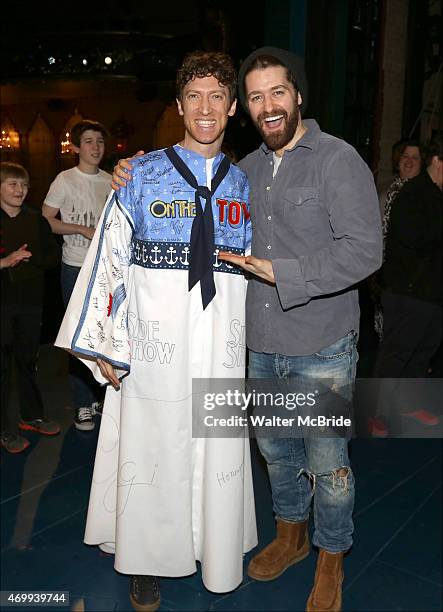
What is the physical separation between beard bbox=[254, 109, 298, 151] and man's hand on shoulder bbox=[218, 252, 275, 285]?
1.24 ft

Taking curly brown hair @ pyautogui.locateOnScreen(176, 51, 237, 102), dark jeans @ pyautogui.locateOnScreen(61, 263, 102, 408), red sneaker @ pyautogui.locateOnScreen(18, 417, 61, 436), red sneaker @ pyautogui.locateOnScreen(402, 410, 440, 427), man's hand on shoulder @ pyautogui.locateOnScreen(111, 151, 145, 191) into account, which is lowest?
red sneaker @ pyautogui.locateOnScreen(402, 410, 440, 427)

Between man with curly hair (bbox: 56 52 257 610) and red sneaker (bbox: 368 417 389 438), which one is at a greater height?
man with curly hair (bbox: 56 52 257 610)

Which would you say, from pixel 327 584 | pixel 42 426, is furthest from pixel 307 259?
pixel 42 426

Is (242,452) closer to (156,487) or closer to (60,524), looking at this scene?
(156,487)

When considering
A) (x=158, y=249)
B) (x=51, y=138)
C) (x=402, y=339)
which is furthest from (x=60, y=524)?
(x=51, y=138)

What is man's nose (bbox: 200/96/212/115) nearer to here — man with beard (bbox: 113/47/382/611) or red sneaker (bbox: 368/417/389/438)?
man with beard (bbox: 113/47/382/611)

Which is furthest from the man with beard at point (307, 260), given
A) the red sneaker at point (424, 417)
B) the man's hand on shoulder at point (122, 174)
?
the red sneaker at point (424, 417)

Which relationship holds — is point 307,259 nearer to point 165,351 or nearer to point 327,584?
point 165,351

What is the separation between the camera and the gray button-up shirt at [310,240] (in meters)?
1.85

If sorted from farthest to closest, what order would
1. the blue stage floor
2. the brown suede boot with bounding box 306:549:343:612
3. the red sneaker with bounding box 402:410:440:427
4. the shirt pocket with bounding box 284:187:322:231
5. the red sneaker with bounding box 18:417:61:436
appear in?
the red sneaker with bounding box 402:410:440:427 → the red sneaker with bounding box 18:417:61:436 → the blue stage floor → the brown suede boot with bounding box 306:549:343:612 → the shirt pocket with bounding box 284:187:322:231

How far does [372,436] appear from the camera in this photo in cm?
353

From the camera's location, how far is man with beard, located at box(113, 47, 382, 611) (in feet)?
6.11

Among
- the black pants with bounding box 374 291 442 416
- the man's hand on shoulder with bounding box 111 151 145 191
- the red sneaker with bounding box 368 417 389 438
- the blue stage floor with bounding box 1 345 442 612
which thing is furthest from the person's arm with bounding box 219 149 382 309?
the red sneaker with bounding box 368 417 389 438

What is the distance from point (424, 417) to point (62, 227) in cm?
239
